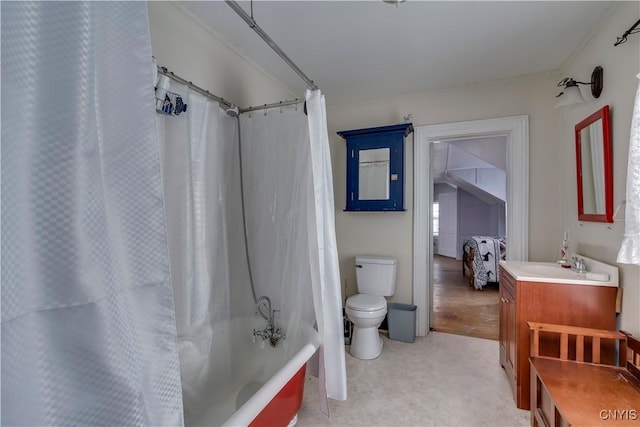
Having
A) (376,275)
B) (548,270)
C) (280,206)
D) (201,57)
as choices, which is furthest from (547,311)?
(201,57)

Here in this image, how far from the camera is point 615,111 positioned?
168 centimetres

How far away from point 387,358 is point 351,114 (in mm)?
2411

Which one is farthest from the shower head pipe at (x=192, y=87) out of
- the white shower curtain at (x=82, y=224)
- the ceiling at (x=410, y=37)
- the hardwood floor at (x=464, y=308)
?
the hardwood floor at (x=464, y=308)

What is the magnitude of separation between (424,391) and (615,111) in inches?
81.1

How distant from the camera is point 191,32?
181cm

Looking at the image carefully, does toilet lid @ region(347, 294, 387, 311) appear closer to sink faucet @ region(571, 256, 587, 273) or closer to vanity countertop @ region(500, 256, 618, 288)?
vanity countertop @ region(500, 256, 618, 288)

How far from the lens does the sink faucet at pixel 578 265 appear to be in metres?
1.90

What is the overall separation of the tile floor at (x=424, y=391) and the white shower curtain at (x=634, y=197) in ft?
3.76

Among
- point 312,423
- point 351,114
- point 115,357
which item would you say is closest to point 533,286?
point 312,423

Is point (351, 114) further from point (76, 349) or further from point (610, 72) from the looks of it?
point (76, 349)

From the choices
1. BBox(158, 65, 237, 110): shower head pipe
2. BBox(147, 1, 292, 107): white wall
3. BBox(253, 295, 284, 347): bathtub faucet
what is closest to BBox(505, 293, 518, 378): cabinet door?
BBox(253, 295, 284, 347): bathtub faucet

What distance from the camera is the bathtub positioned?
1449 mm

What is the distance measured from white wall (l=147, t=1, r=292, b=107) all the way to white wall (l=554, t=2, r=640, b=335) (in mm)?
2311

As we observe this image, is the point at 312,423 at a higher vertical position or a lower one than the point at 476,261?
lower
